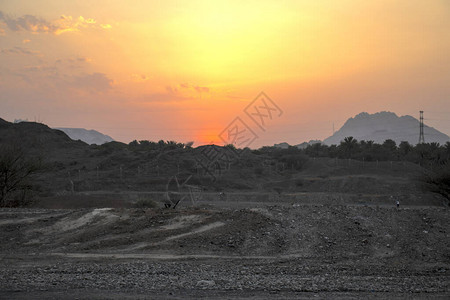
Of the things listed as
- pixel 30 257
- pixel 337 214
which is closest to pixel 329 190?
pixel 337 214

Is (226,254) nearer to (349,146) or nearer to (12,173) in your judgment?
(12,173)

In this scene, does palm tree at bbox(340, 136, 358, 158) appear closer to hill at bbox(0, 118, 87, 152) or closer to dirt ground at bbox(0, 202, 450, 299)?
hill at bbox(0, 118, 87, 152)

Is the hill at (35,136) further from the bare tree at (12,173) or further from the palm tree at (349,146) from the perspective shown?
the bare tree at (12,173)

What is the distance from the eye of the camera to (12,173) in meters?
27.1

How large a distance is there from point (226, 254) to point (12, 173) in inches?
770

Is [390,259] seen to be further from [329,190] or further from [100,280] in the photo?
[329,190]

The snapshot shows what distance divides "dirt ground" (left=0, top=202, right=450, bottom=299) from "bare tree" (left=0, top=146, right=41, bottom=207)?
8738 millimetres

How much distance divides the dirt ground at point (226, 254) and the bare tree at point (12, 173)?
28.7 ft

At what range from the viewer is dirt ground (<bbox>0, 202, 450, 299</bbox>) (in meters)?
8.80

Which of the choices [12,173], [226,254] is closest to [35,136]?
[12,173]

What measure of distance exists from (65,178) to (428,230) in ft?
168

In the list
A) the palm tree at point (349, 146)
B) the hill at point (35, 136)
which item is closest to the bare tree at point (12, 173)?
the hill at point (35, 136)

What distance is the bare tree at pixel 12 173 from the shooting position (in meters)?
26.7

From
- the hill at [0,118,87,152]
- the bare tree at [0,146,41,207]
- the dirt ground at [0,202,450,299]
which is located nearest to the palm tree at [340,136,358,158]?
the hill at [0,118,87,152]
